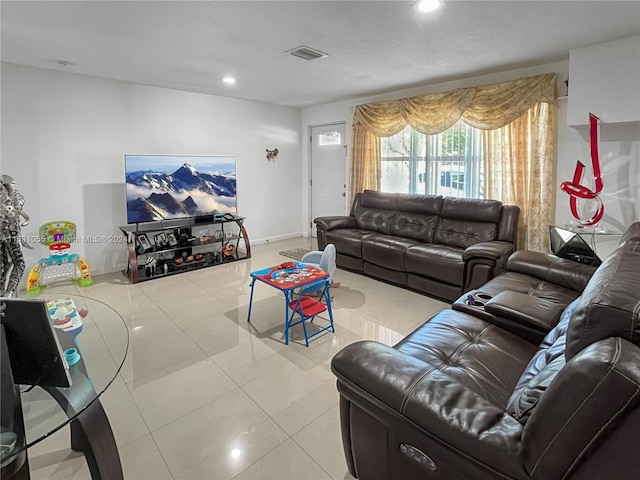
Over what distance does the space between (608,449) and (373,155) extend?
4888 mm

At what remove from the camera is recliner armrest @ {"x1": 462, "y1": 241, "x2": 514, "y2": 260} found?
11.0ft

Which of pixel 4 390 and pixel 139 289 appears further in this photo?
pixel 139 289

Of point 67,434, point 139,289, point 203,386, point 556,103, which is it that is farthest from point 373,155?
point 67,434

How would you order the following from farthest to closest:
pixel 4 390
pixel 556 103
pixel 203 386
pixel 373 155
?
pixel 373 155 < pixel 556 103 < pixel 203 386 < pixel 4 390

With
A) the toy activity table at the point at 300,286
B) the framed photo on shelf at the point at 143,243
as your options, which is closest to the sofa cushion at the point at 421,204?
the toy activity table at the point at 300,286

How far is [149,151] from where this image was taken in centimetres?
479

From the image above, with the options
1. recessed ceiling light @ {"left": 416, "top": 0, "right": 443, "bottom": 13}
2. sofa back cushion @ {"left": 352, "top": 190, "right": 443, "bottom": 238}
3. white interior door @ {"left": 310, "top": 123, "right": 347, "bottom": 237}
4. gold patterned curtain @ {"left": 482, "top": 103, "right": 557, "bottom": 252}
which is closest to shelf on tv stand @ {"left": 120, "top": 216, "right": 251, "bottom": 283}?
white interior door @ {"left": 310, "top": 123, "right": 347, "bottom": 237}

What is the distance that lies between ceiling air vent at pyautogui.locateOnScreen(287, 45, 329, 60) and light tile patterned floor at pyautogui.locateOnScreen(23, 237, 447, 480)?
2.36m

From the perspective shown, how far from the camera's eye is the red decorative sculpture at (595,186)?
3170 mm

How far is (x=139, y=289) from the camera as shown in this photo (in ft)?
13.3

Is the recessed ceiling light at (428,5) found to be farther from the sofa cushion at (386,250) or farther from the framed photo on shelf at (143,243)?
the framed photo on shelf at (143,243)

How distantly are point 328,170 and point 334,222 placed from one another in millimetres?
1677

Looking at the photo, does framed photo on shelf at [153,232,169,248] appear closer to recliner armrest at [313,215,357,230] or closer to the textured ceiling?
the textured ceiling

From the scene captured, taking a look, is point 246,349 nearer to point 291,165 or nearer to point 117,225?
point 117,225
